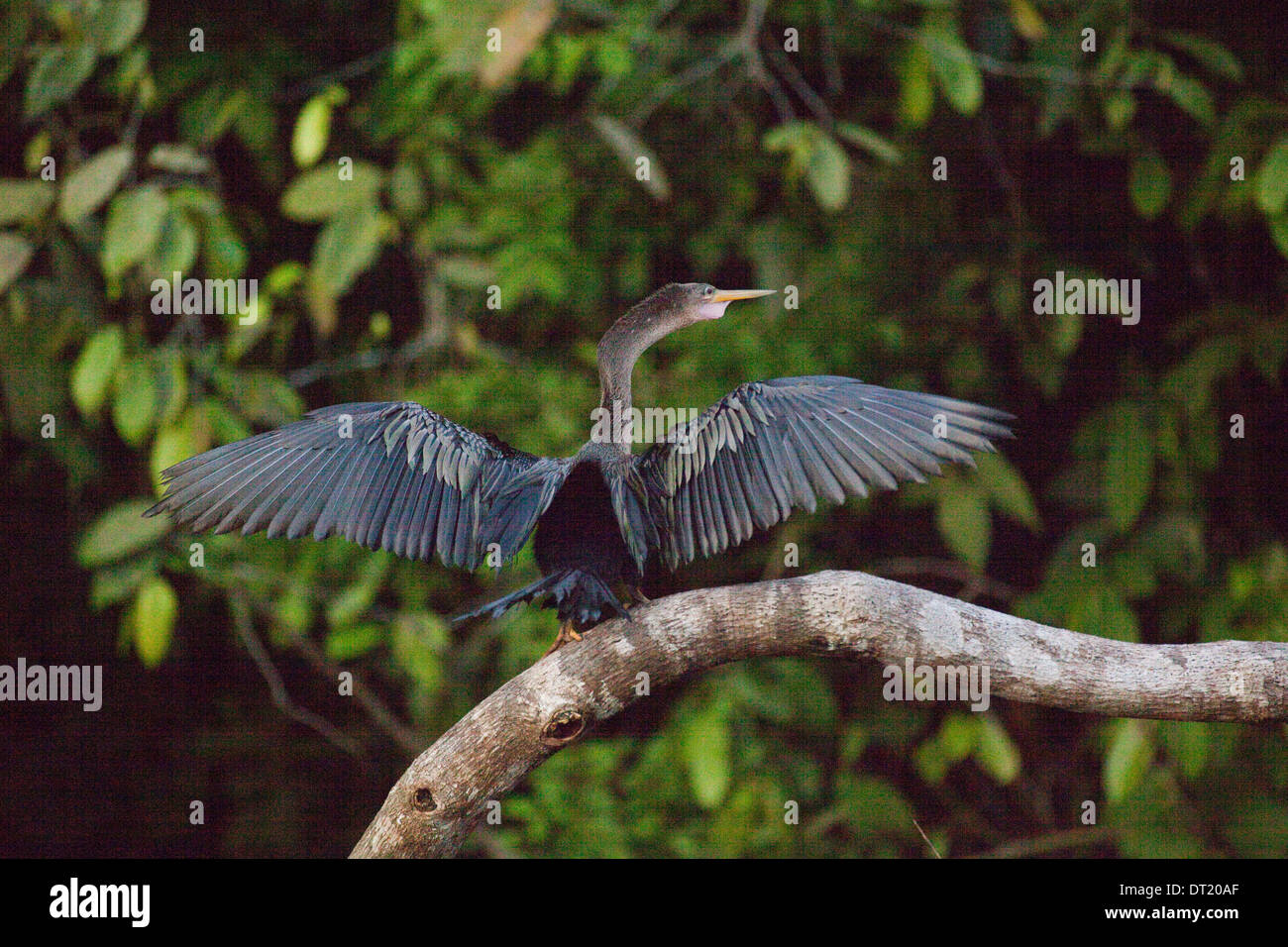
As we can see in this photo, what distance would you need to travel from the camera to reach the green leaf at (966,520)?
389 centimetres

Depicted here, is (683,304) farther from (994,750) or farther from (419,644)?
(994,750)

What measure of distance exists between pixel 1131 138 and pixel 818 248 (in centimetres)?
97

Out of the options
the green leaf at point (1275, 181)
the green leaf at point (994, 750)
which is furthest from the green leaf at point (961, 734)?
the green leaf at point (1275, 181)

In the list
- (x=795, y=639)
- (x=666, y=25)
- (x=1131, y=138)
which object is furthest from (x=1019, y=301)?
(x=795, y=639)

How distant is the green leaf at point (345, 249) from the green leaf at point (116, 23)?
27.6 inches

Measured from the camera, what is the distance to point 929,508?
15.4 feet

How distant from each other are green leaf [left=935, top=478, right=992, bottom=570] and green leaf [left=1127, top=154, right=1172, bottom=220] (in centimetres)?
94

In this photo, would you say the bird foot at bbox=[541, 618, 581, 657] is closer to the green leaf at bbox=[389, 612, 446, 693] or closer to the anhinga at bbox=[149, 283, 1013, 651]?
the anhinga at bbox=[149, 283, 1013, 651]

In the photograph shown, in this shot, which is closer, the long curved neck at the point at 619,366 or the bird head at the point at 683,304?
the long curved neck at the point at 619,366

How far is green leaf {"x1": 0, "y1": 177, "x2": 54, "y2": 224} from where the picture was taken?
3654 millimetres

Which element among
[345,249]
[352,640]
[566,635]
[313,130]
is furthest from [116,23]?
[566,635]

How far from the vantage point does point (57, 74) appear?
3686 mm

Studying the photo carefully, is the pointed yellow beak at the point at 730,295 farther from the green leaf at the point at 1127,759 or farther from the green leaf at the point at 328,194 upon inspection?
the green leaf at the point at 1127,759

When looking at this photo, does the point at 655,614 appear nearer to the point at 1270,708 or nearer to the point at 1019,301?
the point at 1270,708
